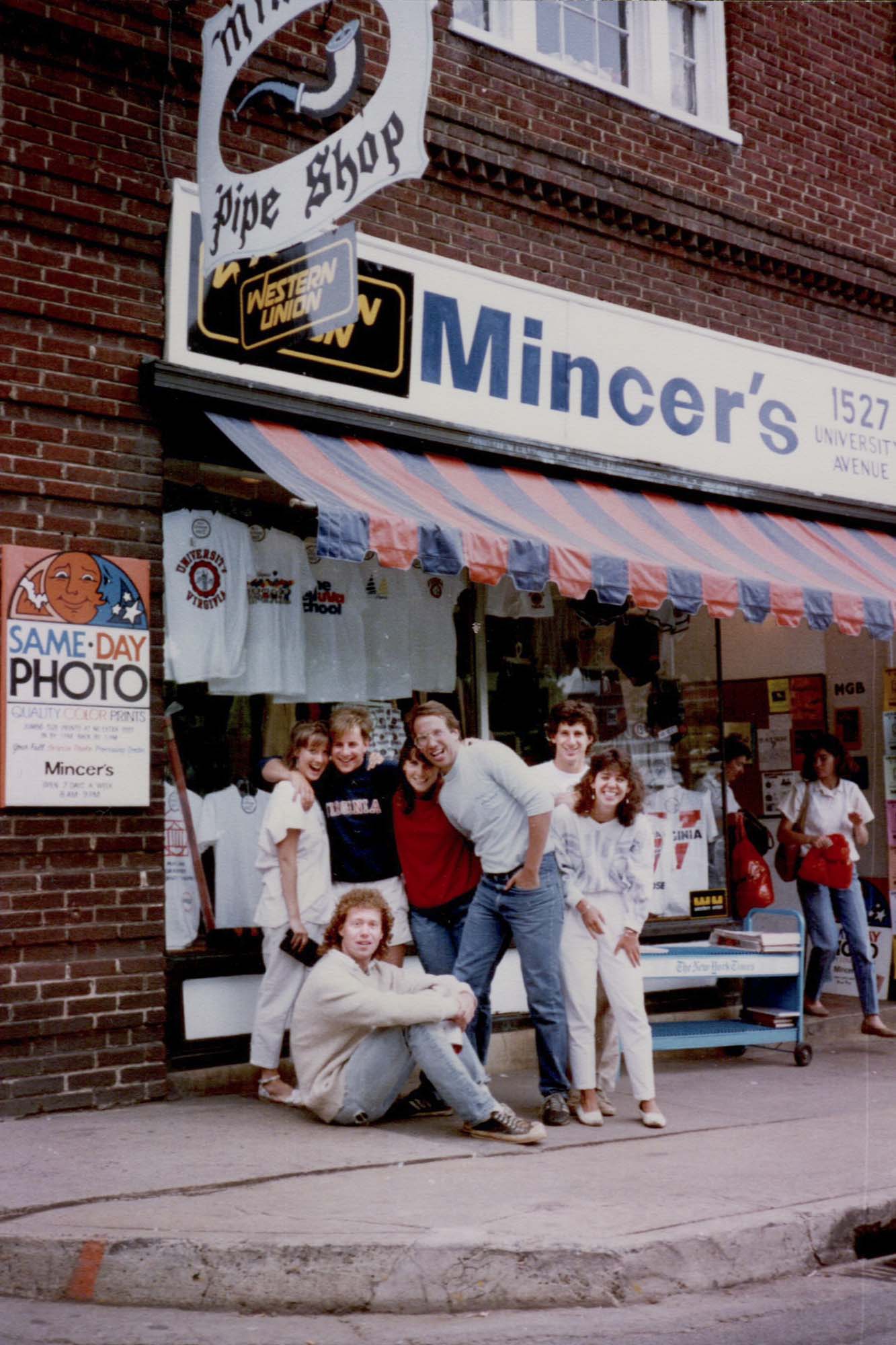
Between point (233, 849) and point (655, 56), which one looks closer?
point (233, 849)

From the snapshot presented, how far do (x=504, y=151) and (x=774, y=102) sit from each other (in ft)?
9.77

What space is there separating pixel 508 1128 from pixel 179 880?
2.34 metres

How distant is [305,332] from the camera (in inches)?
292

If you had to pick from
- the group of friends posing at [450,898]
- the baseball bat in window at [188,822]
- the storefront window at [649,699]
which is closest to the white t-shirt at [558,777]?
the group of friends posing at [450,898]

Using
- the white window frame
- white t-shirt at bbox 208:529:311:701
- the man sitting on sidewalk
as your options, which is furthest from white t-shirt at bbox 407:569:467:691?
the white window frame

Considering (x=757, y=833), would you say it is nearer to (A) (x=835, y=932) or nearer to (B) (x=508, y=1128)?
(A) (x=835, y=932)

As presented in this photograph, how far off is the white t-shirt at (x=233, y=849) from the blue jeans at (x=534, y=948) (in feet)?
4.61

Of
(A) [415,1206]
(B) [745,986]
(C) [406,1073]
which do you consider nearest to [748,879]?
(B) [745,986]

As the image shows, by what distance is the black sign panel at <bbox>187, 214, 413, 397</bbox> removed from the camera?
25.4 feet

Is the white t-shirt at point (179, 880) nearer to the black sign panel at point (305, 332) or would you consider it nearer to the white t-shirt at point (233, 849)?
the white t-shirt at point (233, 849)

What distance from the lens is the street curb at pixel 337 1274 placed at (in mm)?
4809

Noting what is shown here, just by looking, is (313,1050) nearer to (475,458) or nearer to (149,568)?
(149,568)

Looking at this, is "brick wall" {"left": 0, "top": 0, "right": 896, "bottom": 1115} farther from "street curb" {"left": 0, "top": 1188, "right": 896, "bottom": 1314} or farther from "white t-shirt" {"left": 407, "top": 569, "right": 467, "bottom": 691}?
"street curb" {"left": 0, "top": 1188, "right": 896, "bottom": 1314}

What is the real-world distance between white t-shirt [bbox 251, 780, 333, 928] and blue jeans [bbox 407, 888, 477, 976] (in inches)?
19.4
